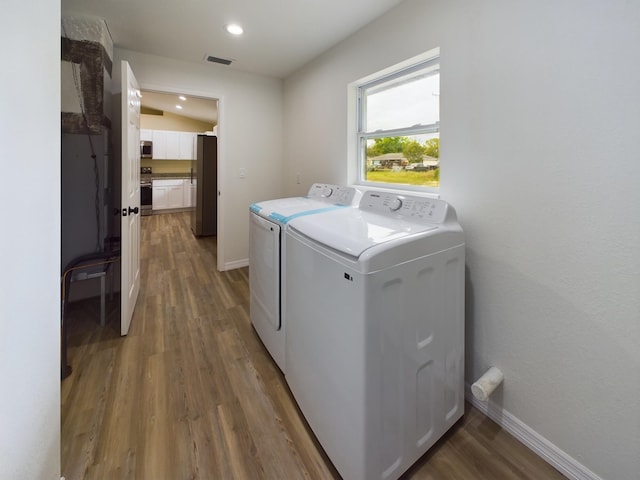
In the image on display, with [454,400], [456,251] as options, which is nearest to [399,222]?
[456,251]

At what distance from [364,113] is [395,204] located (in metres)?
1.28

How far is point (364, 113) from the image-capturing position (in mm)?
2613

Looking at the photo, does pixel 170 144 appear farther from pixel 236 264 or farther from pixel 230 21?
pixel 230 21

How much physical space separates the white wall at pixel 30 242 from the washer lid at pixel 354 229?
0.93 m

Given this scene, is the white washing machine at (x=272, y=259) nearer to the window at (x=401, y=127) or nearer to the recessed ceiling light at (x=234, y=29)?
the window at (x=401, y=127)

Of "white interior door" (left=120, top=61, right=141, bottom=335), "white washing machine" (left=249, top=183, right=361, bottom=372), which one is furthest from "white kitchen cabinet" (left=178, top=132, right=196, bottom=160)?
"white washing machine" (left=249, top=183, right=361, bottom=372)

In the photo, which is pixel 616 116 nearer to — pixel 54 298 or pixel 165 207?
pixel 54 298

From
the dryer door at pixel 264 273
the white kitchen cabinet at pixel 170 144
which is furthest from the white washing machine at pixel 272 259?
the white kitchen cabinet at pixel 170 144

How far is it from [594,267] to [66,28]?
3561 millimetres

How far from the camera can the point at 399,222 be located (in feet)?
5.05

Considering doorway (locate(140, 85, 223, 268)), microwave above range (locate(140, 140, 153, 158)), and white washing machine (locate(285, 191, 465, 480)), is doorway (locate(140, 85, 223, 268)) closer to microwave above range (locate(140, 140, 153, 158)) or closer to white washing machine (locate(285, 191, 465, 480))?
microwave above range (locate(140, 140, 153, 158))

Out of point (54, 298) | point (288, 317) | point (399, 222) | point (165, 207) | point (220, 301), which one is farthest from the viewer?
point (165, 207)

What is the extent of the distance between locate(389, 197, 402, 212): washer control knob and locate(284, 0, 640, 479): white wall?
311mm

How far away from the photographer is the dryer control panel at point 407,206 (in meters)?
1.50
